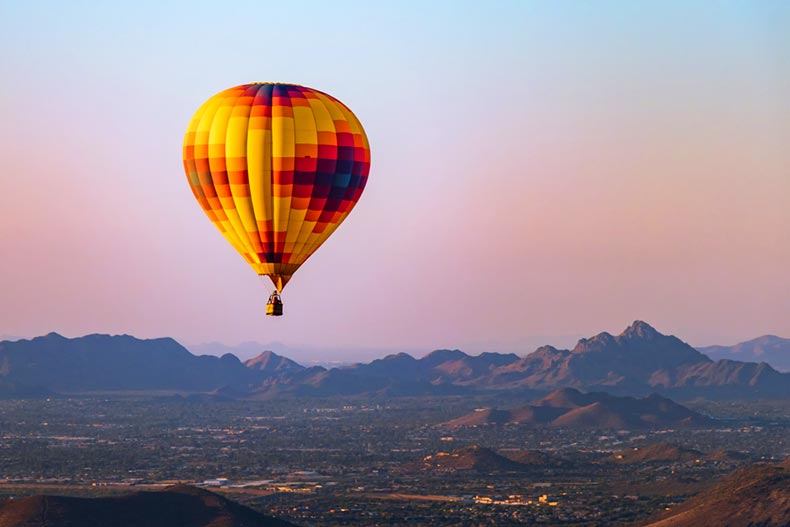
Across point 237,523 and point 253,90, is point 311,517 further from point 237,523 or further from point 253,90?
point 253,90

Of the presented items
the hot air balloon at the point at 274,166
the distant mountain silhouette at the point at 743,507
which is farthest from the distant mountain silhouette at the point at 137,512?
the hot air balloon at the point at 274,166

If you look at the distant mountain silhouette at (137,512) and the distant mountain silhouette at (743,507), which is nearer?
the distant mountain silhouette at (137,512)

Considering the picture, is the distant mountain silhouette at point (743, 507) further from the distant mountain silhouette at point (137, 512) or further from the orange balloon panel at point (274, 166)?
the orange balloon panel at point (274, 166)

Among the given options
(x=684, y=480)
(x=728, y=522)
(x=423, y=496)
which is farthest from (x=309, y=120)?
(x=684, y=480)

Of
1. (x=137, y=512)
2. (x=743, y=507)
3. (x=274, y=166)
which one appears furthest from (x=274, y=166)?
(x=743, y=507)

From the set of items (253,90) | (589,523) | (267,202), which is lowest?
(589,523)
